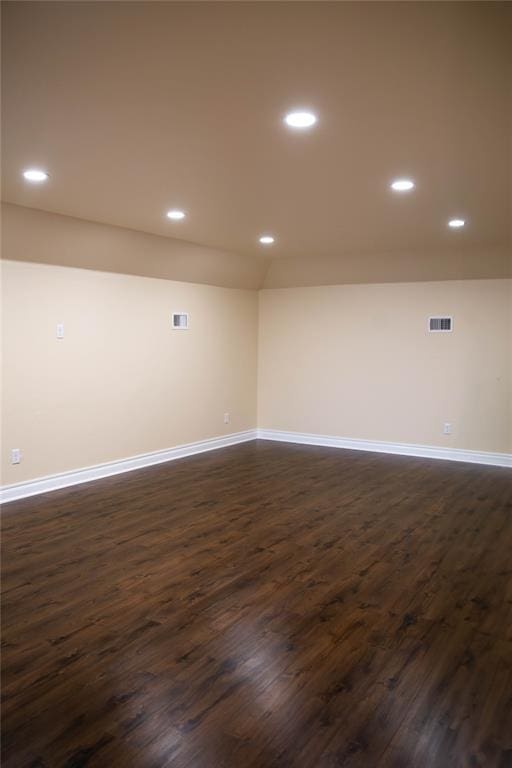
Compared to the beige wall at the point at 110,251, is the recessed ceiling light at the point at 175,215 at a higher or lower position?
higher

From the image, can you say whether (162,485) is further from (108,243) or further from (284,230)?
(284,230)

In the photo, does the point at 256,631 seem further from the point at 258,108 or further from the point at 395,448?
the point at 395,448

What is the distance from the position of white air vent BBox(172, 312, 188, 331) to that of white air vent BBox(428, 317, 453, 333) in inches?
116

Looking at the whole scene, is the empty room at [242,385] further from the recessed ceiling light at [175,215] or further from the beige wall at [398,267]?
the recessed ceiling light at [175,215]

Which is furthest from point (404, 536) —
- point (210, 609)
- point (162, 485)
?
point (162, 485)

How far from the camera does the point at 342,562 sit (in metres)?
3.54

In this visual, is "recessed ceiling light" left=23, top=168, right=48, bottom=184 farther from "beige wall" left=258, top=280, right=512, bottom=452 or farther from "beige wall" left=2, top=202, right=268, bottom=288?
"beige wall" left=258, top=280, right=512, bottom=452

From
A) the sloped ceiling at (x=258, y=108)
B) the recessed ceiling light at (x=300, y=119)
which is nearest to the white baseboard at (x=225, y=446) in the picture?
the sloped ceiling at (x=258, y=108)

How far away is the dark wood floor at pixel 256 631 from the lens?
1.94 meters

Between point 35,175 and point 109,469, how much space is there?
10.2ft

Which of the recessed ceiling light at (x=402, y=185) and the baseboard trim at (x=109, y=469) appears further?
the baseboard trim at (x=109, y=469)

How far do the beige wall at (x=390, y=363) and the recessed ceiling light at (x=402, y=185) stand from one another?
122 inches

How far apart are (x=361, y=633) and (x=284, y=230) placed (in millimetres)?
3654

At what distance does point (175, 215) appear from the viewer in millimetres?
4629
